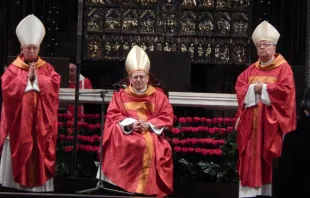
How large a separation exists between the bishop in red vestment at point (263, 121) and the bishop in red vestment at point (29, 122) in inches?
86.0

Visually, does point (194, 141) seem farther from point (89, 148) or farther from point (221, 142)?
point (89, 148)

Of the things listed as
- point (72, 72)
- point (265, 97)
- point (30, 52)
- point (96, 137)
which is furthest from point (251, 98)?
point (72, 72)

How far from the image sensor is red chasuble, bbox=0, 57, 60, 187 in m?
10.5

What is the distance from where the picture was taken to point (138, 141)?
1021cm

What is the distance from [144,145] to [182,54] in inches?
91.1

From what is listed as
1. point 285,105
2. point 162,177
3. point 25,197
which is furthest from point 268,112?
point 25,197

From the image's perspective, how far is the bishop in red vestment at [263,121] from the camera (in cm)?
1035

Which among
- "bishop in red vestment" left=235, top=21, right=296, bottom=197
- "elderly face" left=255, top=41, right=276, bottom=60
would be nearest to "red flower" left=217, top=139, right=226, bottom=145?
"bishop in red vestment" left=235, top=21, right=296, bottom=197

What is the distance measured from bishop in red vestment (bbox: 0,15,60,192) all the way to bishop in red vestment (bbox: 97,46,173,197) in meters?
0.69

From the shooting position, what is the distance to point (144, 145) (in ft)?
33.5

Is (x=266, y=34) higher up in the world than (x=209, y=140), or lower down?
higher up

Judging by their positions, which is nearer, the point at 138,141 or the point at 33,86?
the point at 138,141

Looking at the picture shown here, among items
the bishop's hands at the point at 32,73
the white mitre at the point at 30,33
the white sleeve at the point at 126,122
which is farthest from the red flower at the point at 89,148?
the white mitre at the point at 30,33

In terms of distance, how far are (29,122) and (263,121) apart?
2.68 m
